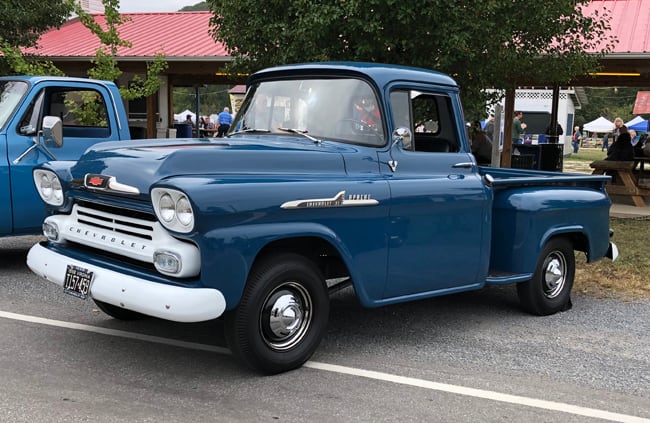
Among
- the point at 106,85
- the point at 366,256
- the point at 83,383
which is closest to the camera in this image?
the point at 83,383

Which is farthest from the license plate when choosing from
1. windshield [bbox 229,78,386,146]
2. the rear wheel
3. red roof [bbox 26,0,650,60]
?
red roof [bbox 26,0,650,60]

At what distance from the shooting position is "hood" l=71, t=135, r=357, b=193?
4.12 meters

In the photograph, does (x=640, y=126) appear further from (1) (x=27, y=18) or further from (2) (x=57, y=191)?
(2) (x=57, y=191)

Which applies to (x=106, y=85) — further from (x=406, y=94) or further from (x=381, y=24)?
(x=406, y=94)

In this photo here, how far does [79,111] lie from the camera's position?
30.0ft

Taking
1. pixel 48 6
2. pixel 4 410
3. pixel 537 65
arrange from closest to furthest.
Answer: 1. pixel 4 410
2. pixel 537 65
3. pixel 48 6

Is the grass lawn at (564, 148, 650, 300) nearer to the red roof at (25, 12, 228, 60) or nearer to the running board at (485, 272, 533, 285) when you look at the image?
the running board at (485, 272, 533, 285)

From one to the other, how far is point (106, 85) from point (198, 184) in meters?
4.46

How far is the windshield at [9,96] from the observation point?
711 centimetres

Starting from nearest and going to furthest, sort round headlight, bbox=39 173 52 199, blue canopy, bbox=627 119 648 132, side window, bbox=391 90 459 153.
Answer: round headlight, bbox=39 173 52 199 < side window, bbox=391 90 459 153 < blue canopy, bbox=627 119 648 132

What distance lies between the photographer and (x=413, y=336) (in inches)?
215

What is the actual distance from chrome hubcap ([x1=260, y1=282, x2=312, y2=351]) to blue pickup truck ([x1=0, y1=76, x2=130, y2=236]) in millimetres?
3682

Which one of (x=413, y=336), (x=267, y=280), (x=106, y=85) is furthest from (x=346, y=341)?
(x=106, y=85)

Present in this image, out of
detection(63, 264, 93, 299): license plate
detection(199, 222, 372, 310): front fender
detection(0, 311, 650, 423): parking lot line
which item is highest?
detection(199, 222, 372, 310): front fender
